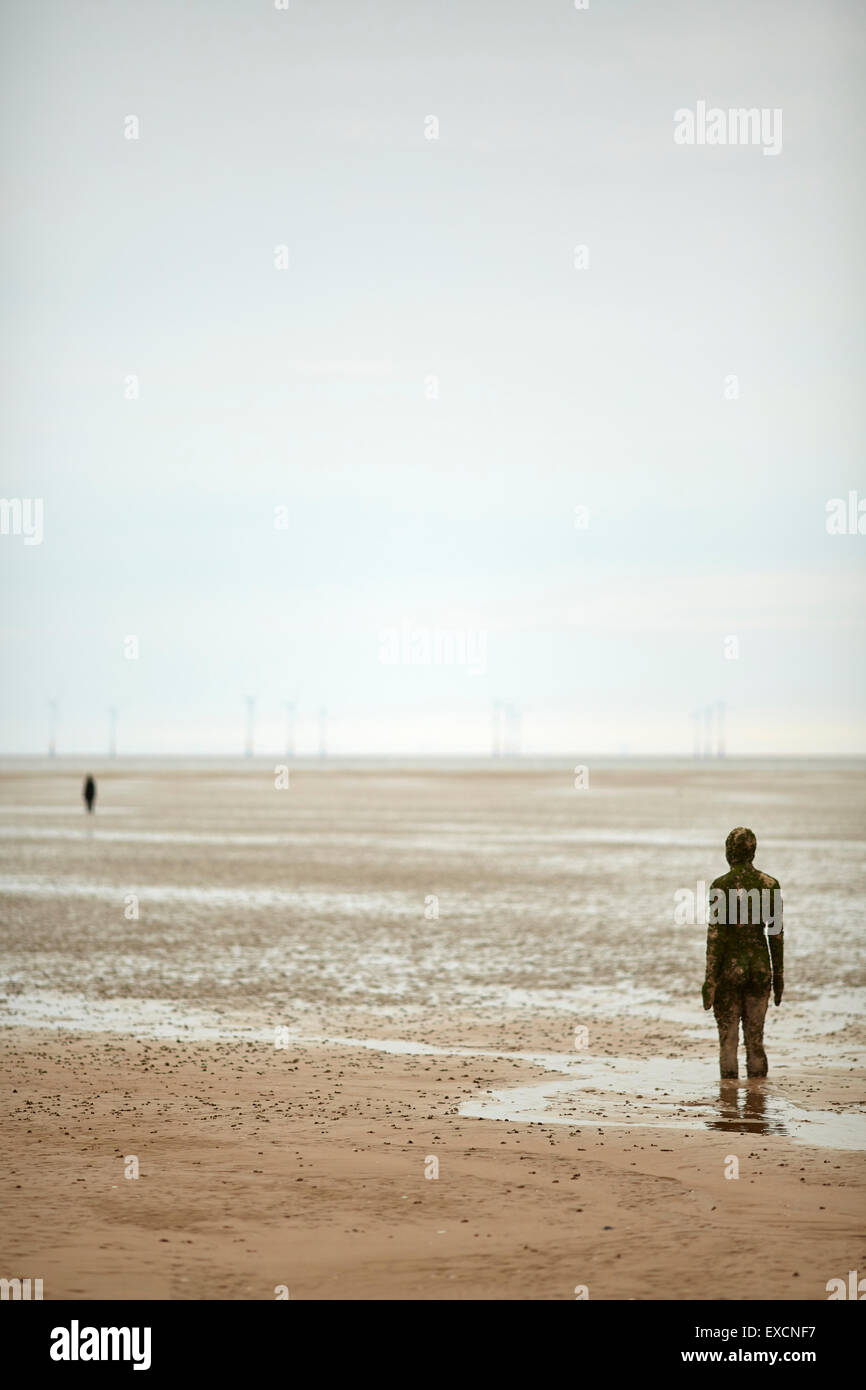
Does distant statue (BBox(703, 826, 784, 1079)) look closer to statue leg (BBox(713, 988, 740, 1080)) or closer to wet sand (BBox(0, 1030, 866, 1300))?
statue leg (BBox(713, 988, 740, 1080))

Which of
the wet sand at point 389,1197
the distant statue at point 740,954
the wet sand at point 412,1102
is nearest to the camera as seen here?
the wet sand at point 389,1197

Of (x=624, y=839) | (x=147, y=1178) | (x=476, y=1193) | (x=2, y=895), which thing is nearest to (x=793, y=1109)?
(x=476, y=1193)

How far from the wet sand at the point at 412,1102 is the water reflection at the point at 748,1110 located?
0.13ft

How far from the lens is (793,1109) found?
1159 cm

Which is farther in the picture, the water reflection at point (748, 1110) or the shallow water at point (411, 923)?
the shallow water at point (411, 923)

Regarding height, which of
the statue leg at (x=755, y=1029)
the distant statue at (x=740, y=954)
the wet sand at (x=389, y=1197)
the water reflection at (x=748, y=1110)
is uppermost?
the distant statue at (x=740, y=954)

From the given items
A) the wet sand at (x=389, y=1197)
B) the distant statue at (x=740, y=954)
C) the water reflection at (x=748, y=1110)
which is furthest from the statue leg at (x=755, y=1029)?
the wet sand at (x=389, y=1197)

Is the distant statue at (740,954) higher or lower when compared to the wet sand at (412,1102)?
higher

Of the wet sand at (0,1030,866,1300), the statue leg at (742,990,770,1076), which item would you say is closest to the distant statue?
the statue leg at (742,990,770,1076)

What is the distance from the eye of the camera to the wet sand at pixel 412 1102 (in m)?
8.09

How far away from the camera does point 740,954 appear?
12.4 m

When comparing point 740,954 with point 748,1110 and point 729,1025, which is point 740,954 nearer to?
point 729,1025

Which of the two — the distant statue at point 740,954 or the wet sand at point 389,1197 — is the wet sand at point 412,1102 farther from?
the distant statue at point 740,954
